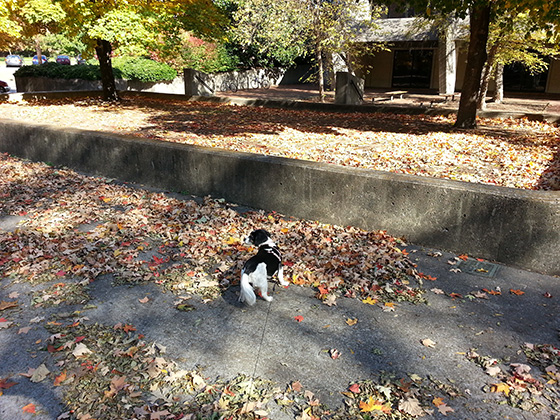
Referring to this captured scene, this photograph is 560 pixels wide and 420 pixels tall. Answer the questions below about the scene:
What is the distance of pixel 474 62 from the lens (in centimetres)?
1216

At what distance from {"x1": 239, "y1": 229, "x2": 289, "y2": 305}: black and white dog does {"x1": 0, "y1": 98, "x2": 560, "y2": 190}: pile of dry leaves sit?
487cm

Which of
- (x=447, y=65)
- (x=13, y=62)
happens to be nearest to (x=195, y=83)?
(x=447, y=65)

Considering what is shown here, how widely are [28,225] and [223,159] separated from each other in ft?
10.4

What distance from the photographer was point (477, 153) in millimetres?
10469

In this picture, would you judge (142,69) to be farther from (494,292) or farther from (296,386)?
(296,386)

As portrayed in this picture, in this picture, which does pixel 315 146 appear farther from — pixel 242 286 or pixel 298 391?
pixel 298 391

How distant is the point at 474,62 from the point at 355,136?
3813 mm

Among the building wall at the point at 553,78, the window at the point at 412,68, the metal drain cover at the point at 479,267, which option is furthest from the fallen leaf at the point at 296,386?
the window at the point at 412,68

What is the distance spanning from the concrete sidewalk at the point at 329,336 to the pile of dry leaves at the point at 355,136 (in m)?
4.21

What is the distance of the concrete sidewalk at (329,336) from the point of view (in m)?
3.36

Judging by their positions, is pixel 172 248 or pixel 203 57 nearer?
pixel 172 248

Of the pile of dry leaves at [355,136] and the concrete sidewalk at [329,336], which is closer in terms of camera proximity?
the concrete sidewalk at [329,336]

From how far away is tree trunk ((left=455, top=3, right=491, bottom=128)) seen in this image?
37.7 feet

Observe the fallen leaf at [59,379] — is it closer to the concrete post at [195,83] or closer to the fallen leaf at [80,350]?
the fallen leaf at [80,350]
